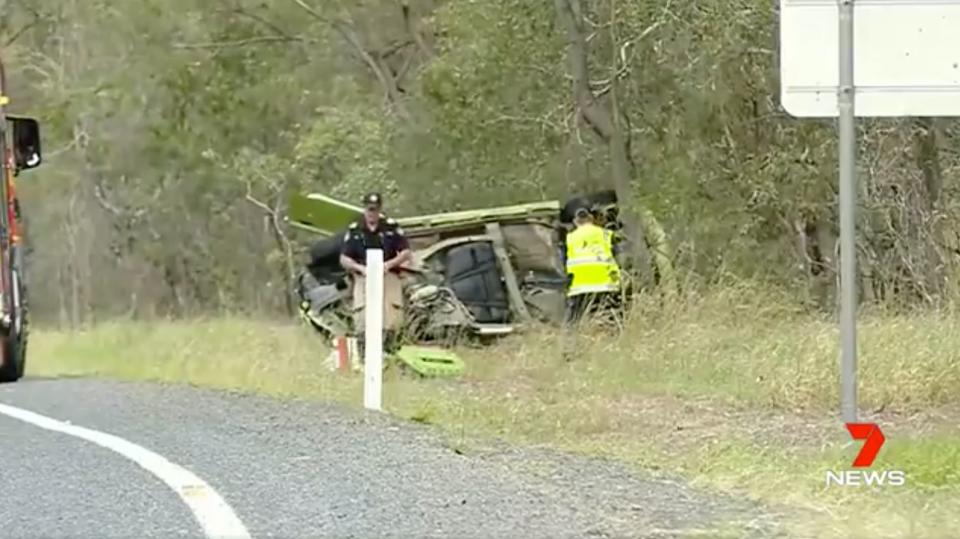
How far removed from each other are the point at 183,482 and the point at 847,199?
331cm

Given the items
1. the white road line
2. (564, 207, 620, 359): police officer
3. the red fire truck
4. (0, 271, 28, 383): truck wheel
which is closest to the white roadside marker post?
the white road line

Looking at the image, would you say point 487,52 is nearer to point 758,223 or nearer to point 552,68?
point 552,68

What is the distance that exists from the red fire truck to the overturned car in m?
3.21

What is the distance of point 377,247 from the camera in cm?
1391

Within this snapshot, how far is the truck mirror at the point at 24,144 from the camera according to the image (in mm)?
15391

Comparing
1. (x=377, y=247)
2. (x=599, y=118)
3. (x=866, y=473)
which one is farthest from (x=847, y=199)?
(x=599, y=118)

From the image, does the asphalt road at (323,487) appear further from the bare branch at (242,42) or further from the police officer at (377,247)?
the bare branch at (242,42)

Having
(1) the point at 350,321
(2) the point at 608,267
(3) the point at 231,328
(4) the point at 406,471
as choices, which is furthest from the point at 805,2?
(3) the point at 231,328

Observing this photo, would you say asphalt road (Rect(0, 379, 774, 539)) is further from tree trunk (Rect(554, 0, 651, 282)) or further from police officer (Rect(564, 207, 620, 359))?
tree trunk (Rect(554, 0, 651, 282))

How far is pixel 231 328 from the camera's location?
22.5 meters

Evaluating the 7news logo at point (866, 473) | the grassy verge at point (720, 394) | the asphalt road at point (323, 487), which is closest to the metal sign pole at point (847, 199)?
the 7news logo at point (866, 473)

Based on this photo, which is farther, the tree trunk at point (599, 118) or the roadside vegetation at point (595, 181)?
the tree trunk at point (599, 118)

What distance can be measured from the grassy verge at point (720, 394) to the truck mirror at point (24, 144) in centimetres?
223

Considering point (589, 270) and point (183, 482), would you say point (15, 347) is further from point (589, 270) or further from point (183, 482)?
point (183, 482)
